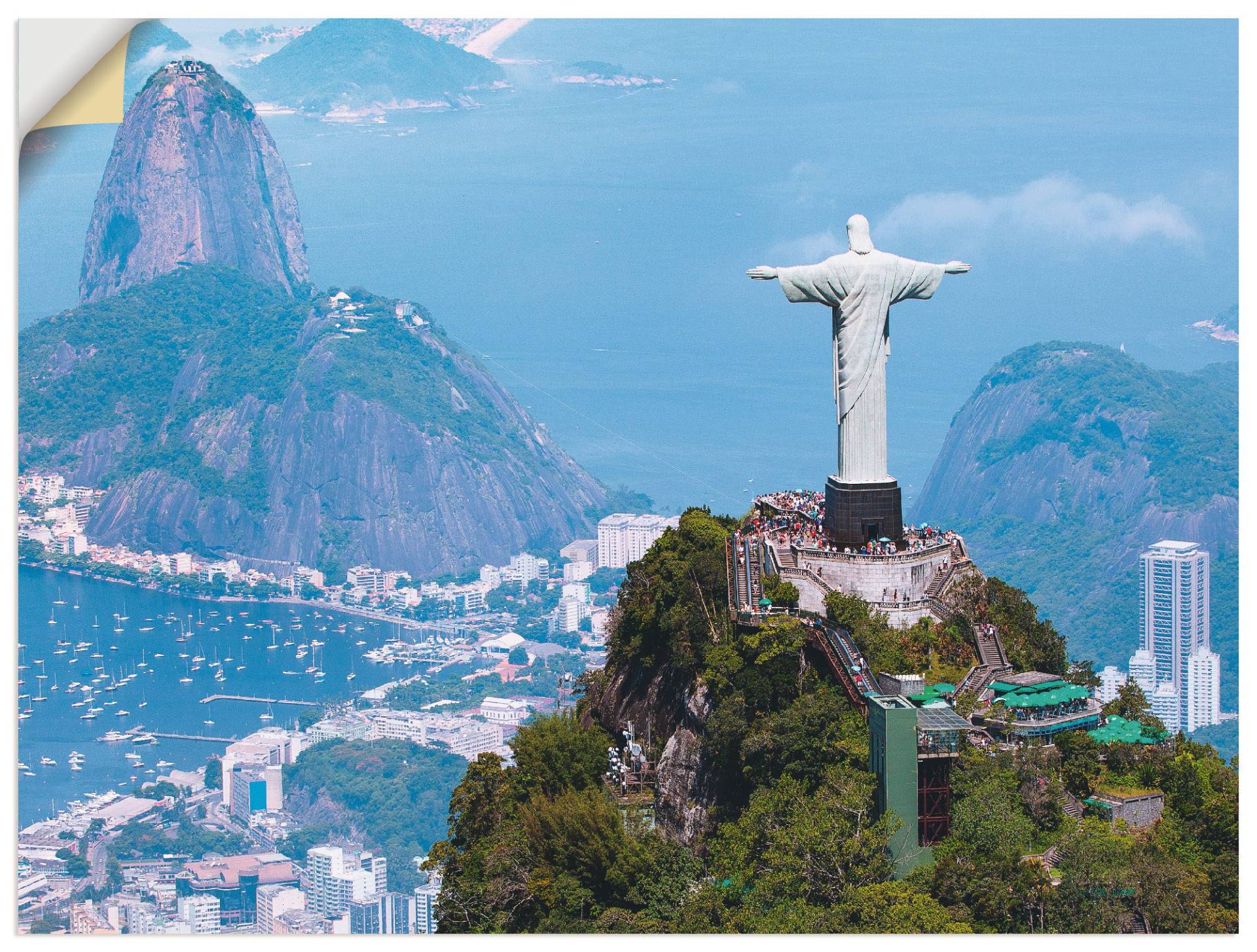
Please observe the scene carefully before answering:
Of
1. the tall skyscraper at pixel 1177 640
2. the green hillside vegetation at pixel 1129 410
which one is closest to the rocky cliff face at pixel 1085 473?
the green hillside vegetation at pixel 1129 410

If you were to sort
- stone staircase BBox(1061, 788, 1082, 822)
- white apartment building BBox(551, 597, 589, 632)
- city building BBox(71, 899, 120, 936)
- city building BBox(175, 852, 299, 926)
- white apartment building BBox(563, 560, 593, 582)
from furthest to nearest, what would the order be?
white apartment building BBox(563, 560, 593, 582) < white apartment building BBox(551, 597, 589, 632) < city building BBox(175, 852, 299, 926) < city building BBox(71, 899, 120, 936) < stone staircase BBox(1061, 788, 1082, 822)

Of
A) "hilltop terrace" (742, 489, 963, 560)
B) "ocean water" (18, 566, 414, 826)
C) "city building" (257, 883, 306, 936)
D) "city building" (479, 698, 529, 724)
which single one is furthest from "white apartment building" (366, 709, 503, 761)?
"hilltop terrace" (742, 489, 963, 560)

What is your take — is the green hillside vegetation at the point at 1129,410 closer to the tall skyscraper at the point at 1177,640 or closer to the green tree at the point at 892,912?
the tall skyscraper at the point at 1177,640

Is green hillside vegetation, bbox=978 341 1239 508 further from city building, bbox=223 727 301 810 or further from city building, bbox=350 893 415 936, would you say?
city building, bbox=350 893 415 936

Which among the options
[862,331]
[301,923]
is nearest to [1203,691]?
[301,923]

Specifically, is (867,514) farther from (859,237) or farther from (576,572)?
(576,572)

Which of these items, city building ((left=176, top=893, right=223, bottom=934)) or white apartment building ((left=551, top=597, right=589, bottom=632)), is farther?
white apartment building ((left=551, top=597, right=589, bottom=632))
